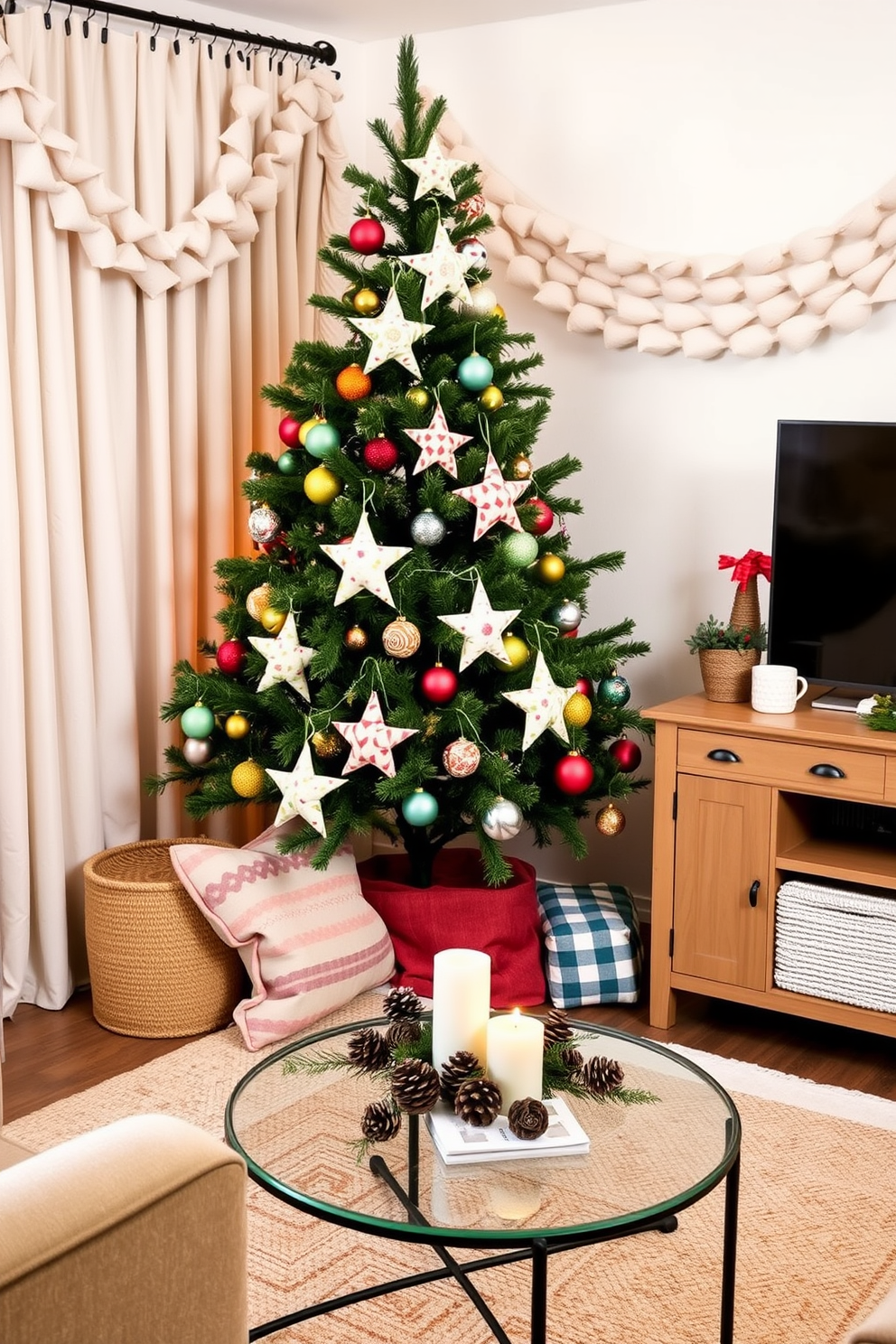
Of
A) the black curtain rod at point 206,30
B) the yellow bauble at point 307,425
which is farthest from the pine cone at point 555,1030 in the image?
the black curtain rod at point 206,30

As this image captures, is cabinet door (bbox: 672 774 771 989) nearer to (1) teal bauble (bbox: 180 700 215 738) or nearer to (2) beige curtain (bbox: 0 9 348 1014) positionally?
(1) teal bauble (bbox: 180 700 215 738)

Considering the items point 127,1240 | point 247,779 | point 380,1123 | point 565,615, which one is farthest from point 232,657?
point 127,1240

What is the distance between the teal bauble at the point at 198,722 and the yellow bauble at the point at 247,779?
119 mm

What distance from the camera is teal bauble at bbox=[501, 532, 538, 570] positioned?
2.94 metres

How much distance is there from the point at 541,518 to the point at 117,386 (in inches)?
43.8

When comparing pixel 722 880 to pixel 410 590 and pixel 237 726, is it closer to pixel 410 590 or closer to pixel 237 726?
pixel 410 590

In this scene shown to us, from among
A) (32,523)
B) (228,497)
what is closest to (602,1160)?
(32,523)

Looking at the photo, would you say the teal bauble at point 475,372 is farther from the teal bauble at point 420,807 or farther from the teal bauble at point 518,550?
the teal bauble at point 420,807

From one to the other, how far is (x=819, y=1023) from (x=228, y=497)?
1980mm

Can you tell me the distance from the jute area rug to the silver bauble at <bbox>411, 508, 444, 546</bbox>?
1.27 meters

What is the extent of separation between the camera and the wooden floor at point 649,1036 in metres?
2.76

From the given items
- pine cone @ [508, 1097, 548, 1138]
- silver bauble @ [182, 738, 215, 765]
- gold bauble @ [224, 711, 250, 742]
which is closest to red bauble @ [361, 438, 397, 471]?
gold bauble @ [224, 711, 250, 742]

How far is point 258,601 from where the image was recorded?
3.07 metres

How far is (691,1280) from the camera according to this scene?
6.72 ft
